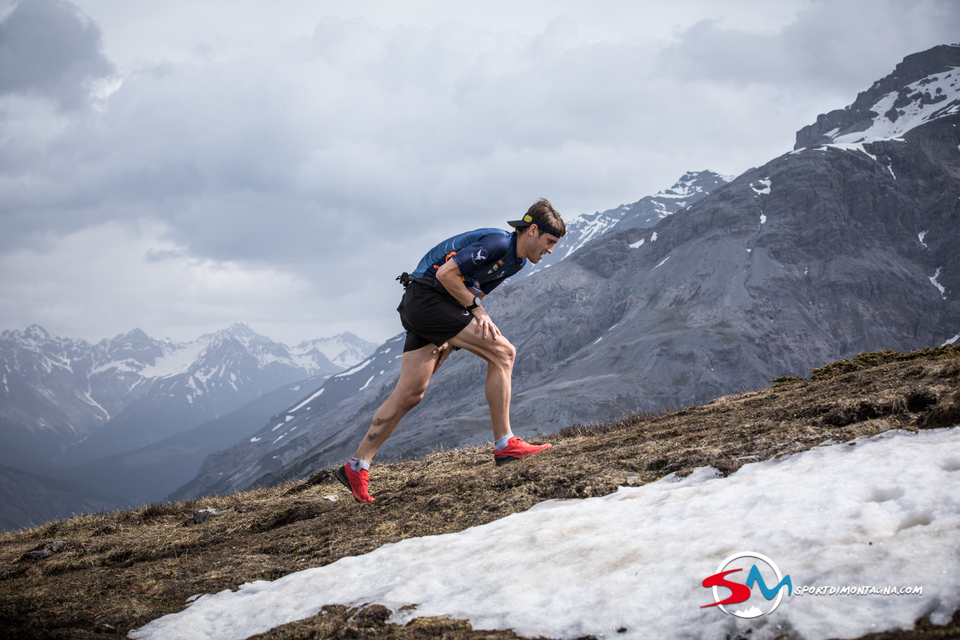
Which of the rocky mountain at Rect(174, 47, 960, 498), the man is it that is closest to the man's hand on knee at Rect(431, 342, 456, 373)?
the man

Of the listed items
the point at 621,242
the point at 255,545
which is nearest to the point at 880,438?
the point at 255,545

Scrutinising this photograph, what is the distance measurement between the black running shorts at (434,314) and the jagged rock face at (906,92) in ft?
667

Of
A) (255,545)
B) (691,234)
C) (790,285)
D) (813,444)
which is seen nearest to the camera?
(813,444)

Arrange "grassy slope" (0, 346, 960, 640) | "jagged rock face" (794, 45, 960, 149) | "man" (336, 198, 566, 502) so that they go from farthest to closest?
"jagged rock face" (794, 45, 960, 149) < "man" (336, 198, 566, 502) < "grassy slope" (0, 346, 960, 640)

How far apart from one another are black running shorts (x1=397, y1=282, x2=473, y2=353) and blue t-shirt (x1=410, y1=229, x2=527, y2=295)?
0.64 ft

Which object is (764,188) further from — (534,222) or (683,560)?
(683,560)

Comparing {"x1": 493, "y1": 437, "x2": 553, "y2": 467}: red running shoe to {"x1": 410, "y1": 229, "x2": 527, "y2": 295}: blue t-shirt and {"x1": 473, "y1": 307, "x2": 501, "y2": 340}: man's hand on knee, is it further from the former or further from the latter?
{"x1": 410, "y1": 229, "x2": 527, "y2": 295}: blue t-shirt

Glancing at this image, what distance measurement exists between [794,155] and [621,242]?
1806 inches

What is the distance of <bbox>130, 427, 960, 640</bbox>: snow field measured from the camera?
2.19m

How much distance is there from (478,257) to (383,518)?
2.45 meters

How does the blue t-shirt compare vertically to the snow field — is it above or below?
above

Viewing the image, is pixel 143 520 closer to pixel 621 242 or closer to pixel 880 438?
pixel 880 438

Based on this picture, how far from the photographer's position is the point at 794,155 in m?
147

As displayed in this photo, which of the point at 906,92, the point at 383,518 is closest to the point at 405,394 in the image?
the point at 383,518
